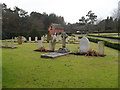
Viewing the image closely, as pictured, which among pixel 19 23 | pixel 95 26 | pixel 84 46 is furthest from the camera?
pixel 95 26

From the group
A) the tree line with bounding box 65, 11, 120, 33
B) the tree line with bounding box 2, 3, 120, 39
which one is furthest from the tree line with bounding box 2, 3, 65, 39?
the tree line with bounding box 65, 11, 120, 33

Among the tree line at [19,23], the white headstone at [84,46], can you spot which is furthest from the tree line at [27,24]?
the white headstone at [84,46]

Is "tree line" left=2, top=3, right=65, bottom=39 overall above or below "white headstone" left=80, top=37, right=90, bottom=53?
above

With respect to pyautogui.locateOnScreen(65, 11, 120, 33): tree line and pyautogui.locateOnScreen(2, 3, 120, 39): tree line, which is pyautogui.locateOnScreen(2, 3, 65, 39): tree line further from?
pyautogui.locateOnScreen(65, 11, 120, 33): tree line

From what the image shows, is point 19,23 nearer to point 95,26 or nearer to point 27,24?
point 27,24

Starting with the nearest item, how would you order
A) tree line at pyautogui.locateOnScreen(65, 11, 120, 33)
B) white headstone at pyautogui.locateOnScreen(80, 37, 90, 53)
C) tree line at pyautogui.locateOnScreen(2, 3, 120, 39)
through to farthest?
1. white headstone at pyautogui.locateOnScreen(80, 37, 90, 53)
2. tree line at pyautogui.locateOnScreen(2, 3, 120, 39)
3. tree line at pyautogui.locateOnScreen(65, 11, 120, 33)

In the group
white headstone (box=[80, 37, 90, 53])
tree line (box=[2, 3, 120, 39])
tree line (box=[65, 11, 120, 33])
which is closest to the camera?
white headstone (box=[80, 37, 90, 53])

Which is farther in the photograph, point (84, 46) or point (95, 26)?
point (95, 26)

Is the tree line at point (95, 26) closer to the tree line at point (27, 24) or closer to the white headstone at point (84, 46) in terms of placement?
the tree line at point (27, 24)

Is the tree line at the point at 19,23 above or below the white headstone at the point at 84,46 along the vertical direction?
above

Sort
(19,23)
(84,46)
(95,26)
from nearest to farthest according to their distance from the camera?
(84,46)
(19,23)
(95,26)

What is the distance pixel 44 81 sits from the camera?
233 inches

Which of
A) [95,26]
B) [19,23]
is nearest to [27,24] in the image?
[19,23]

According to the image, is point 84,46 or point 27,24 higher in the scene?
point 27,24
